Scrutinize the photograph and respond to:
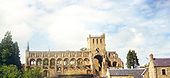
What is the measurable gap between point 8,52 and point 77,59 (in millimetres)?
30547

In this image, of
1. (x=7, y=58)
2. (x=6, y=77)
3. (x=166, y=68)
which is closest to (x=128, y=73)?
(x=166, y=68)

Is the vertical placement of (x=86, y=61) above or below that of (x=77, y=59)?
below

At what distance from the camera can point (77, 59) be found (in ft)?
426

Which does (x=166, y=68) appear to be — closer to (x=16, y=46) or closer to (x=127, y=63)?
(x=127, y=63)

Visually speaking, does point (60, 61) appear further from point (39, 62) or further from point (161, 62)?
point (161, 62)

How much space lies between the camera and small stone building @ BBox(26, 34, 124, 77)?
4894 inches

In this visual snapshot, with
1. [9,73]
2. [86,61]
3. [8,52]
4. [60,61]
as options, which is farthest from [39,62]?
[9,73]

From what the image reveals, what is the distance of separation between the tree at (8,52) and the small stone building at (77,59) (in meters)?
13.8

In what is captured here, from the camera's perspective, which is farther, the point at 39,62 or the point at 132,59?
the point at 39,62

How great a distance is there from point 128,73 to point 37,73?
28.1 metres

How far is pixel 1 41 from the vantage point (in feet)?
371

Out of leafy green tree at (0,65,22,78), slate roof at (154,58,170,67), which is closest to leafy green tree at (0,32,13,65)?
leafy green tree at (0,65,22,78)

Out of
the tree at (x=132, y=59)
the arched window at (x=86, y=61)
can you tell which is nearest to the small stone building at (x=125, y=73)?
the tree at (x=132, y=59)

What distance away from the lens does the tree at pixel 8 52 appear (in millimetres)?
105188
